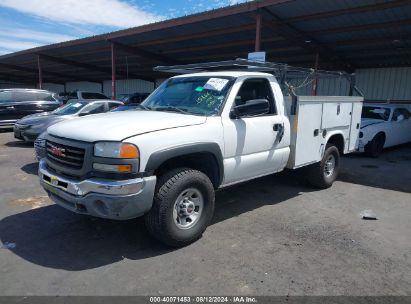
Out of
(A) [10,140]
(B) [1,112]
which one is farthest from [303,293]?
(B) [1,112]

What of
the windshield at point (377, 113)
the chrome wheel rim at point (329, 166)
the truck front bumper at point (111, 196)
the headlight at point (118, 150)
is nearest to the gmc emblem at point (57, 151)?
the truck front bumper at point (111, 196)

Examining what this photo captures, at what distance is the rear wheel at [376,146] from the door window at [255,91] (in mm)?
6292

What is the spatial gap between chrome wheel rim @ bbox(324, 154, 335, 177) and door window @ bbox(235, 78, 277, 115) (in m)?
2.04

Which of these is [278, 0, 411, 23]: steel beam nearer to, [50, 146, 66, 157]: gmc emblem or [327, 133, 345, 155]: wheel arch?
[327, 133, 345, 155]: wheel arch

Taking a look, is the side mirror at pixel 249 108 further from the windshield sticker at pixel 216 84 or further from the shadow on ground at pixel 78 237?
the shadow on ground at pixel 78 237

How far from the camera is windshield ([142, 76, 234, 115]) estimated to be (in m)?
4.33

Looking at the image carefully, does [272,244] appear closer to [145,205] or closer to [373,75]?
[145,205]

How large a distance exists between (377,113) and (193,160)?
8.98 metres

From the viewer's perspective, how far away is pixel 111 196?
3.28 m

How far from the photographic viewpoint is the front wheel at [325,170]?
6129 millimetres

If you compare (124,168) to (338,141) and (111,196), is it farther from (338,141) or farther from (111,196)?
(338,141)

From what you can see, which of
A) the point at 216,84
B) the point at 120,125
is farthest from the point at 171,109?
the point at 120,125

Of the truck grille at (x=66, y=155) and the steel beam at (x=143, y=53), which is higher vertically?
the steel beam at (x=143, y=53)

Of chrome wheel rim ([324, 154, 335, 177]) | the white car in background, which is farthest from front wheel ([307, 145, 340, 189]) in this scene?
the white car in background
